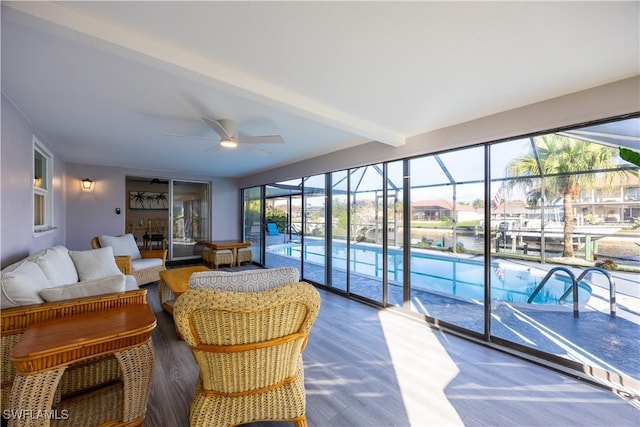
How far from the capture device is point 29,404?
1.30m

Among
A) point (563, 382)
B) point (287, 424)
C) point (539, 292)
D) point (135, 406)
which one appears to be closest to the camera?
point (135, 406)

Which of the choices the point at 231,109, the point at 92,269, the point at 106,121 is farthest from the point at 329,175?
the point at 92,269

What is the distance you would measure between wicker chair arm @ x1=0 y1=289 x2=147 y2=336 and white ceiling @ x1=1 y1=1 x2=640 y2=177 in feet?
5.40

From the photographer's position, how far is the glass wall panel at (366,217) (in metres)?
4.09

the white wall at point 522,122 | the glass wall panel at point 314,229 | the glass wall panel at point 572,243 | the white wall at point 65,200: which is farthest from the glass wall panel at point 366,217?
the white wall at point 65,200

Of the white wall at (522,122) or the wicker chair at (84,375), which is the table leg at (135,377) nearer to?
the wicker chair at (84,375)

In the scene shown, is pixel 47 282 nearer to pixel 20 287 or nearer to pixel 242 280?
pixel 20 287

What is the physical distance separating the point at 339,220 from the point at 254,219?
11.0 ft

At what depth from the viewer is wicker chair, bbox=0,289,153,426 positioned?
5.11ft

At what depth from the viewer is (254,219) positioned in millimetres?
7230

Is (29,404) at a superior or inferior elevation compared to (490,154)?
inferior

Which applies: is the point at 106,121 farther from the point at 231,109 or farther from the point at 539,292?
the point at 539,292

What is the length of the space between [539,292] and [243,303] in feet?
14.3

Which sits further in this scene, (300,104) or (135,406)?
(300,104)
